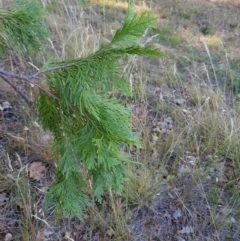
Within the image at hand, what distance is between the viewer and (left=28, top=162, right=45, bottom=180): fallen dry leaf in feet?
7.50

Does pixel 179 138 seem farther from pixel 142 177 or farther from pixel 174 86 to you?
pixel 174 86

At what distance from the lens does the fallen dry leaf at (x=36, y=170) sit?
229cm

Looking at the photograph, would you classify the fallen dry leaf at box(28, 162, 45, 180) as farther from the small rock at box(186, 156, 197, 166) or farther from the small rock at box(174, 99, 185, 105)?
the small rock at box(174, 99, 185, 105)

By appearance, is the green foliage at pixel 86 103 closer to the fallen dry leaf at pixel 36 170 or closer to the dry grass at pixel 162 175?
the dry grass at pixel 162 175

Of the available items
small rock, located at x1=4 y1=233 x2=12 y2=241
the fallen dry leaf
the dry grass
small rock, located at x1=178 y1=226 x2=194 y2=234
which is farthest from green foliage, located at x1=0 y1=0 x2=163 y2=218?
small rock, located at x1=178 y1=226 x2=194 y2=234

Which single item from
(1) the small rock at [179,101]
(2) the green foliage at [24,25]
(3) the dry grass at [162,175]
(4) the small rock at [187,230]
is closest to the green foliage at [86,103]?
(2) the green foliage at [24,25]

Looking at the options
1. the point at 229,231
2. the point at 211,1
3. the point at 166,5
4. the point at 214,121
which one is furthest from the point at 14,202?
the point at 211,1

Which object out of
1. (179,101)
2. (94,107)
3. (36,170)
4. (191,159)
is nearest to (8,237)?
(36,170)

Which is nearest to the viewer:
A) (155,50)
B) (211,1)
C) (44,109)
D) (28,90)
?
(155,50)

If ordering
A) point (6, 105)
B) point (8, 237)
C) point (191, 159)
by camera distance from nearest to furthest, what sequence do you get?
point (8, 237), point (191, 159), point (6, 105)

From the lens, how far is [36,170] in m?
2.32

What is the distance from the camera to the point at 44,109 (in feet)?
4.28

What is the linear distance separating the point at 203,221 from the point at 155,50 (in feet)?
5.14

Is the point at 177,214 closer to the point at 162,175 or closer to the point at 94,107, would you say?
the point at 162,175
